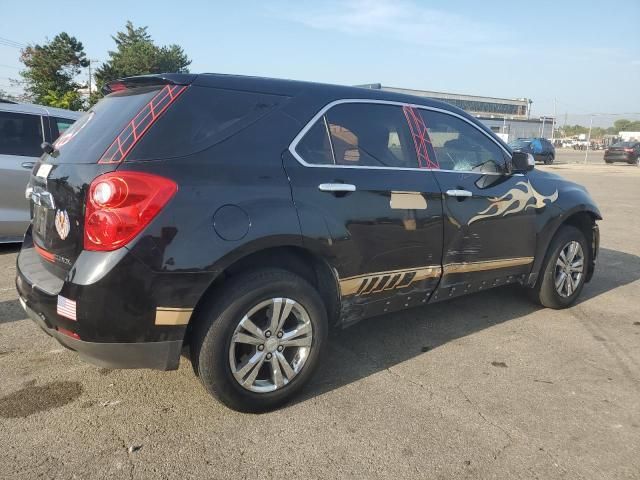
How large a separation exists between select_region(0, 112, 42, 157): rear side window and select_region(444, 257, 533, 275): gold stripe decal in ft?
16.1

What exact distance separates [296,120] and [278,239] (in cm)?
73

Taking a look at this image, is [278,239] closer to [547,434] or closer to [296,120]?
[296,120]

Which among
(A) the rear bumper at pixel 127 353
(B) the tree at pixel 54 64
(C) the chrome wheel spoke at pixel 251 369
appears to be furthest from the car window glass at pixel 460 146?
(B) the tree at pixel 54 64

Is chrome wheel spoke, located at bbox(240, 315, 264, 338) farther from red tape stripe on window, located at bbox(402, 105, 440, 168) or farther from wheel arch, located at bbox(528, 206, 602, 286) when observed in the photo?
wheel arch, located at bbox(528, 206, 602, 286)

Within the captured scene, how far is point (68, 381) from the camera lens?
3236 mm

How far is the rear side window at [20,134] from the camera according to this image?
5965 mm

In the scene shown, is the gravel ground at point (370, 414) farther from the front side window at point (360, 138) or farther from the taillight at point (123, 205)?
the front side window at point (360, 138)

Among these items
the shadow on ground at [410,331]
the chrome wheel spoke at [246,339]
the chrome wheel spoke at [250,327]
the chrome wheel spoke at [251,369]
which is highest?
the chrome wheel spoke at [250,327]

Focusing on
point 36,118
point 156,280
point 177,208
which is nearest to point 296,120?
point 177,208

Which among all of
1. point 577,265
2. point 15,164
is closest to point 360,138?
point 577,265

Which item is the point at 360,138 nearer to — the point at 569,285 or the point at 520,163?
Answer: the point at 520,163

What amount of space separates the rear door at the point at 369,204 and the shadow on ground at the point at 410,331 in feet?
1.28

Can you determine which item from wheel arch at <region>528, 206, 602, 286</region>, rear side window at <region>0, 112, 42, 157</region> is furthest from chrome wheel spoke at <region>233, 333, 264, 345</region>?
rear side window at <region>0, 112, 42, 157</region>

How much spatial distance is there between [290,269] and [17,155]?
4512 millimetres
